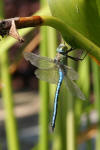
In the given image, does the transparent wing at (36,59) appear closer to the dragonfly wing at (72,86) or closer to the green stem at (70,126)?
the dragonfly wing at (72,86)

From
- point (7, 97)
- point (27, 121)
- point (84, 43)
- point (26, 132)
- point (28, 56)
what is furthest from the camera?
point (27, 121)

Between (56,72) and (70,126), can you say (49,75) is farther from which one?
(70,126)

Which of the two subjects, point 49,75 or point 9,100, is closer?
point 49,75

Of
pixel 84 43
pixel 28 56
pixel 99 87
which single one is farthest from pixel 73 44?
pixel 99 87

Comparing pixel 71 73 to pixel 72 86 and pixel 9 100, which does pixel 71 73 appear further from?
pixel 9 100

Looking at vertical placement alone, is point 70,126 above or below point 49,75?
below

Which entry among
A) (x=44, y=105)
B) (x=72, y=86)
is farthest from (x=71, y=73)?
(x=44, y=105)

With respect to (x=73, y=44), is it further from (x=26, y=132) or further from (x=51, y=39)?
(x=26, y=132)

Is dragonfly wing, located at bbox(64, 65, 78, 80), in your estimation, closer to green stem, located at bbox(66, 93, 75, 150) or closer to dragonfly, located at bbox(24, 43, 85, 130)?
dragonfly, located at bbox(24, 43, 85, 130)
